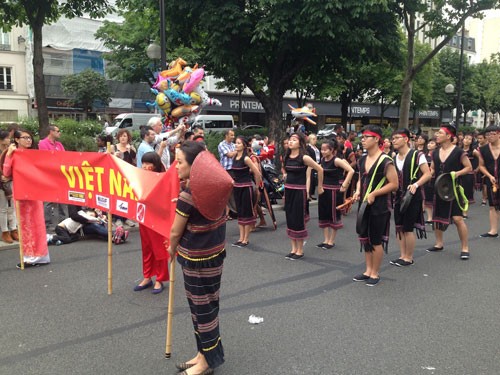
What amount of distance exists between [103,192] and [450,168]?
5116 millimetres

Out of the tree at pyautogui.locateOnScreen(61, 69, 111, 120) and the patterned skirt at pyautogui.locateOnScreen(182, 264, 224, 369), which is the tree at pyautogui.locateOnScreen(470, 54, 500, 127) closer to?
the tree at pyautogui.locateOnScreen(61, 69, 111, 120)

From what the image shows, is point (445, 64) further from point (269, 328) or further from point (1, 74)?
point (269, 328)

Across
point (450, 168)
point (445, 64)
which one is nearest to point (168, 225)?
point (450, 168)

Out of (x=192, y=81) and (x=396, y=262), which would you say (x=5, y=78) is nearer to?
(x=192, y=81)

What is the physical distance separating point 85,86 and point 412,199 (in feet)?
94.3

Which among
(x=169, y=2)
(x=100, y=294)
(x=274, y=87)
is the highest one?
(x=169, y=2)

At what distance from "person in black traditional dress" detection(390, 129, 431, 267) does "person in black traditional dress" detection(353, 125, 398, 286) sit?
799 mm

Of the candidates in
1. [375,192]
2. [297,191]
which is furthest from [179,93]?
[375,192]

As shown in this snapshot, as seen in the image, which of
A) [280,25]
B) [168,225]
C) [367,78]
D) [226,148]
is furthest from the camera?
[367,78]

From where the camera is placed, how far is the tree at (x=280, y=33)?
39.9 feet

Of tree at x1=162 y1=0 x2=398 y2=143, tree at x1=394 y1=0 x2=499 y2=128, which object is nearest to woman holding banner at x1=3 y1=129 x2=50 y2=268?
tree at x1=162 y1=0 x2=398 y2=143

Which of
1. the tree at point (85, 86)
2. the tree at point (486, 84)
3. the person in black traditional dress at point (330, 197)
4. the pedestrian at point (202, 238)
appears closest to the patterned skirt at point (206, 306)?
the pedestrian at point (202, 238)

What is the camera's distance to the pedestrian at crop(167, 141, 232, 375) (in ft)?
9.68

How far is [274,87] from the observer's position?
15.9m
